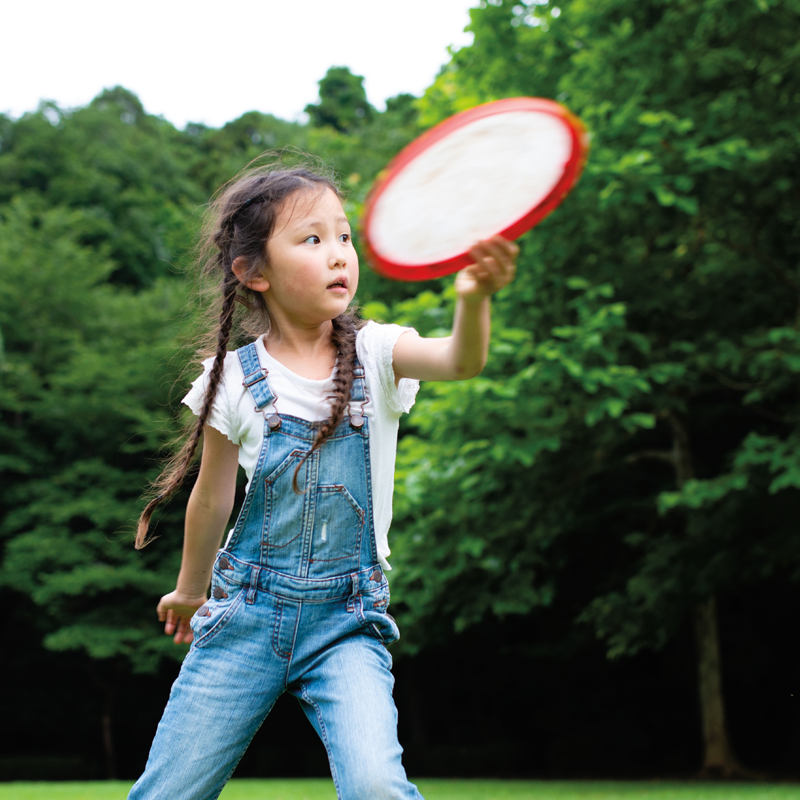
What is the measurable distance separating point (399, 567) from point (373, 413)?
27.7 ft

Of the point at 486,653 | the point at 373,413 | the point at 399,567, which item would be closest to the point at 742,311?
the point at 399,567

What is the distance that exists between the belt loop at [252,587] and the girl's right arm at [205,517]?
260 millimetres

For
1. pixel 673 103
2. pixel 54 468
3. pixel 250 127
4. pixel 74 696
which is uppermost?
pixel 250 127

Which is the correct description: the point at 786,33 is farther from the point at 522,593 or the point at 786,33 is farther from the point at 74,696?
Result: the point at 74,696

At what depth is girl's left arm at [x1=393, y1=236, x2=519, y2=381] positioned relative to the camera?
1793 mm

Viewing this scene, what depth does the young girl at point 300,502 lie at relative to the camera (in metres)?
2.00

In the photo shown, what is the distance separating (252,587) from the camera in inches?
83.6

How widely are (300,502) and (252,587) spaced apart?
0.23 m

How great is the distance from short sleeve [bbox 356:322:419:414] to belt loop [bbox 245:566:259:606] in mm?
524

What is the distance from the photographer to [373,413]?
2230 mm

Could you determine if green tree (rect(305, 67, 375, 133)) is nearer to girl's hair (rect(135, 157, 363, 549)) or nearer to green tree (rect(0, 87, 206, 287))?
green tree (rect(0, 87, 206, 287))

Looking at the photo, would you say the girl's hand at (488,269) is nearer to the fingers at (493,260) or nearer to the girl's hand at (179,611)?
the fingers at (493,260)

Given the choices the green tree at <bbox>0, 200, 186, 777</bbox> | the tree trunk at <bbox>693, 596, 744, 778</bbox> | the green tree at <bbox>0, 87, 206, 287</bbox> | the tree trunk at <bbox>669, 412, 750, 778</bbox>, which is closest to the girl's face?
the tree trunk at <bbox>669, 412, 750, 778</bbox>

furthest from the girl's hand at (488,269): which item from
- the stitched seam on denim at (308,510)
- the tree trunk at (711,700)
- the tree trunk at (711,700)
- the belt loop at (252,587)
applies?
the tree trunk at (711,700)
